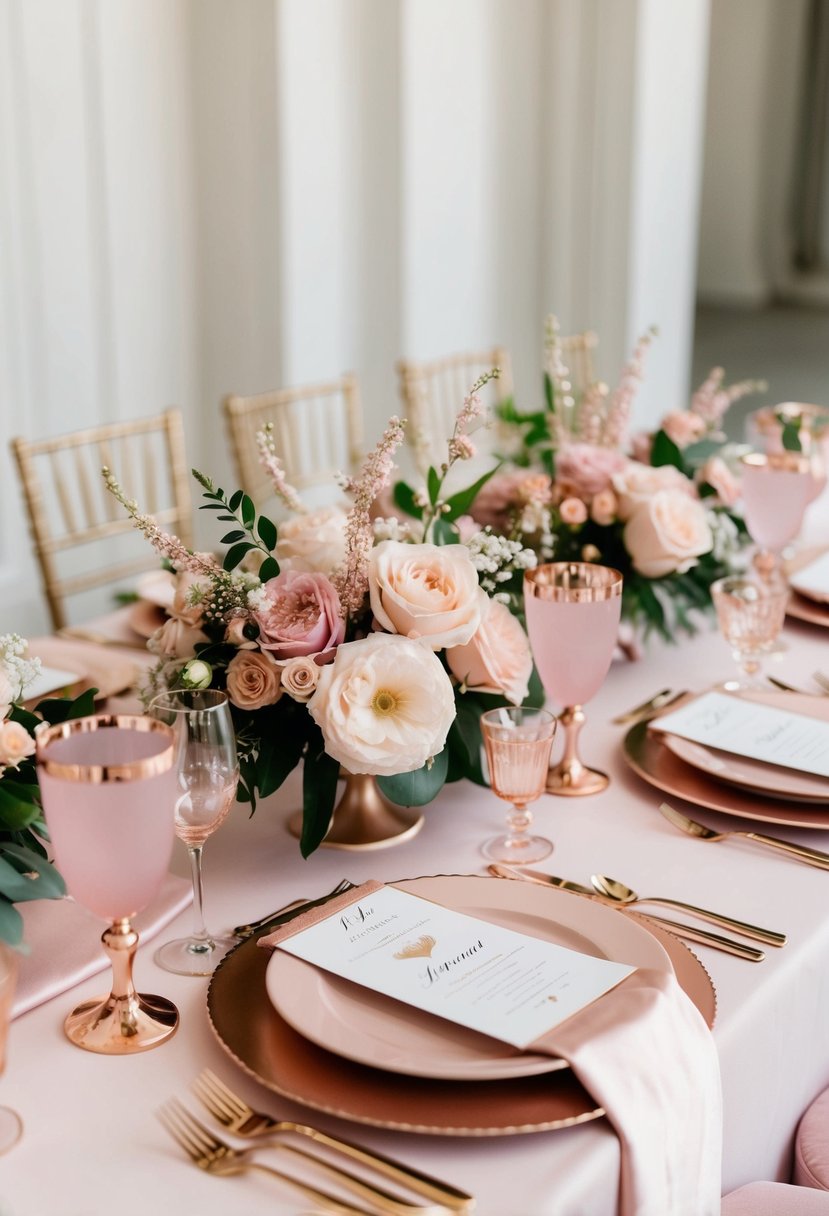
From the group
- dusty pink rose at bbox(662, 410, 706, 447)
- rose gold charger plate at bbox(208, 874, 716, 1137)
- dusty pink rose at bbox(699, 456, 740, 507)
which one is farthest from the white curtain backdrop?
rose gold charger plate at bbox(208, 874, 716, 1137)

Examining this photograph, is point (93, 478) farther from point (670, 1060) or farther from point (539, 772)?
point (670, 1060)

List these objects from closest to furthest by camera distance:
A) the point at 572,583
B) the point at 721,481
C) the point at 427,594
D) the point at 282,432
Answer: the point at 427,594 < the point at 572,583 < the point at 721,481 < the point at 282,432

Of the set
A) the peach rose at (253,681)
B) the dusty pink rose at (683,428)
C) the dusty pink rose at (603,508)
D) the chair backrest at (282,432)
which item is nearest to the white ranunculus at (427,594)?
the peach rose at (253,681)

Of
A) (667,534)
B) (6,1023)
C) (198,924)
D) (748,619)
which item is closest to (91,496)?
(667,534)

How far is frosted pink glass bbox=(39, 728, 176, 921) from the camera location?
2.69 feet

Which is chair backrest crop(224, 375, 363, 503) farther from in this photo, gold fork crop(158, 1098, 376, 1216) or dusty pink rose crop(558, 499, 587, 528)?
gold fork crop(158, 1098, 376, 1216)

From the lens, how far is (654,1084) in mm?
857

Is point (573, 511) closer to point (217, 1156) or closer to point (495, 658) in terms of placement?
point (495, 658)

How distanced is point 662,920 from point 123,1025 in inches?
16.7

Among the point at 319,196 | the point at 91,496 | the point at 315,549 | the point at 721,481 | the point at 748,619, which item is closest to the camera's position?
the point at 315,549

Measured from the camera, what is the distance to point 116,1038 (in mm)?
930

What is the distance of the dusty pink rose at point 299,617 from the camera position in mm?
1141

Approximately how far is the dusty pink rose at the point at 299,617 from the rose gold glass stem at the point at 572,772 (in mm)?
300

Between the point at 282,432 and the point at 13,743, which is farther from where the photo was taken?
the point at 282,432
